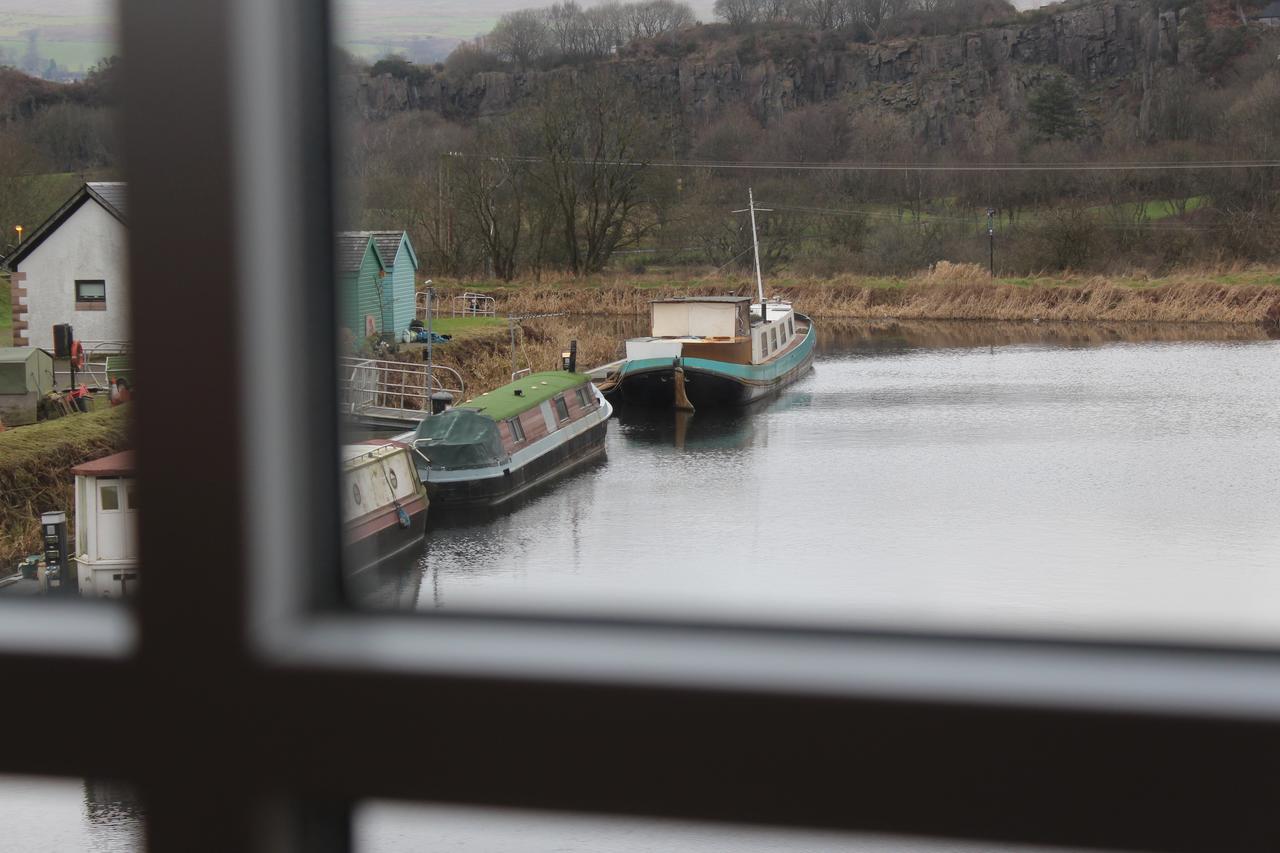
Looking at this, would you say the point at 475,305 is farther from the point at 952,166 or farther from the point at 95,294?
the point at 95,294

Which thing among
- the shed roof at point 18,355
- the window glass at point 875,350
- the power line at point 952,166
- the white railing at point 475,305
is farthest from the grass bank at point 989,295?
the shed roof at point 18,355

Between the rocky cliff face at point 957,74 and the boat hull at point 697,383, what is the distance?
8.44 feet

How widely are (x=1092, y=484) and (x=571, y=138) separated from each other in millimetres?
4453

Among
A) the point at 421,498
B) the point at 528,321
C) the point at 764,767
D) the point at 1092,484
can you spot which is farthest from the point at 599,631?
the point at 528,321

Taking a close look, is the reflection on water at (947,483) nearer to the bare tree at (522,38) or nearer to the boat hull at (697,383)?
the boat hull at (697,383)

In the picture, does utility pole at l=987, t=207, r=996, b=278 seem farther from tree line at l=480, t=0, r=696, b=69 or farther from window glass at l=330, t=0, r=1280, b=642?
tree line at l=480, t=0, r=696, b=69

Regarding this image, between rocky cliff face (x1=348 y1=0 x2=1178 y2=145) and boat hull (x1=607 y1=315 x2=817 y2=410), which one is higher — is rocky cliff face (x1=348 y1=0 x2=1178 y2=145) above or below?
above

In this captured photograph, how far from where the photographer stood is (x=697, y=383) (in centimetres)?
1112

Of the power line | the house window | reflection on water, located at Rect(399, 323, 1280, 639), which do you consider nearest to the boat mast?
the power line

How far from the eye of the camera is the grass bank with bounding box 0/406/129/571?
6.15 meters

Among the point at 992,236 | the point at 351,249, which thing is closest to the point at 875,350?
the point at 992,236

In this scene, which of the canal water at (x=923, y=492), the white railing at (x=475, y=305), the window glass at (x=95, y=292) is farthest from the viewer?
the white railing at (x=475, y=305)

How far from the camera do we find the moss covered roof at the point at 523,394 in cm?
749

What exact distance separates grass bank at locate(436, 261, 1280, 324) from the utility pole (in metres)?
0.20
